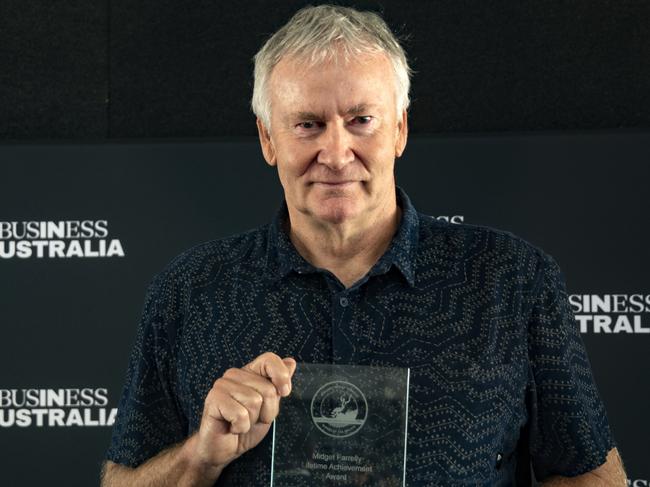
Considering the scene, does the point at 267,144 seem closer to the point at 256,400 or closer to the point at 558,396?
the point at 256,400

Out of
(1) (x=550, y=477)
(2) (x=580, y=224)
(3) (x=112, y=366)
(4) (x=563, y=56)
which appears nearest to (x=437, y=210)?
(2) (x=580, y=224)

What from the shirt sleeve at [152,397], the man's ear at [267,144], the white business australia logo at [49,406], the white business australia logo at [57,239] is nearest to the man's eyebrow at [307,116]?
the man's ear at [267,144]

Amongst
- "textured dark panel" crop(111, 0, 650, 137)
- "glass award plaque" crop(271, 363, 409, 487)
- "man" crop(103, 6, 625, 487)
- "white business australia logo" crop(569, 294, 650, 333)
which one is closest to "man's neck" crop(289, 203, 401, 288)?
"man" crop(103, 6, 625, 487)

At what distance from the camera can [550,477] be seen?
58.6 inches

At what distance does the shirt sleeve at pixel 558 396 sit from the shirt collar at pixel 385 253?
20 cm

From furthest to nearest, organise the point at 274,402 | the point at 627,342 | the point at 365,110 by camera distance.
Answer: the point at 627,342
the point at 365,110
the point at 274,402

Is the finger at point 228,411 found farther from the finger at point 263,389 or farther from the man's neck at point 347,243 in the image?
the man's neck at point 347,243

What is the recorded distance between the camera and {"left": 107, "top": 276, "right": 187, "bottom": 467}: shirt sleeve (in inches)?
60.1

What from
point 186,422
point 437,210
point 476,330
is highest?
point 437,210

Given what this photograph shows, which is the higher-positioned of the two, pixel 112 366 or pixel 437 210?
A: pixel 437 210

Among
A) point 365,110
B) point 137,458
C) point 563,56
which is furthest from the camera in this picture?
point 563,56

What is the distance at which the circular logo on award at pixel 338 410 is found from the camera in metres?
1.29

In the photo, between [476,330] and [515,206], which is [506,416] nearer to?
[476,330]

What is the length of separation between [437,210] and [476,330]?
1107 millimetres
